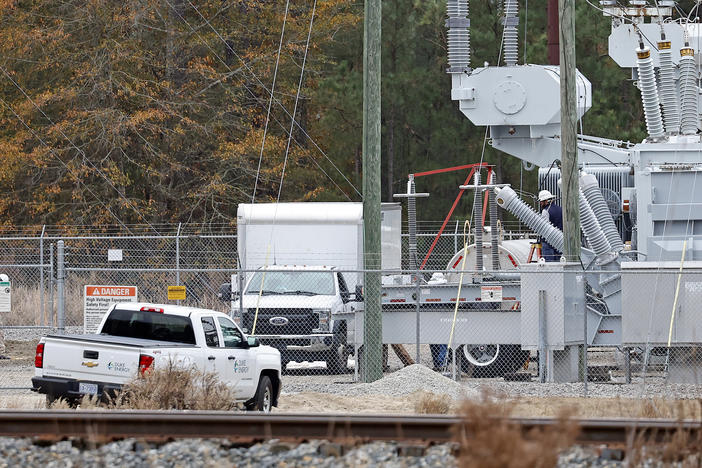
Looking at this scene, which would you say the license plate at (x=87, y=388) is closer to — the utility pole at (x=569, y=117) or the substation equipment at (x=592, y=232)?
the substation equipment at (x=592, y=232)

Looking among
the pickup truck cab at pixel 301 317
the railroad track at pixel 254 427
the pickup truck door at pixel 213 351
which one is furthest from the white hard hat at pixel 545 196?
the railroad track at pixel 254 427

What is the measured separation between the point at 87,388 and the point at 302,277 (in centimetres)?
836

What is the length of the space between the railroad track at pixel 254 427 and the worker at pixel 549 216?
12.3 meters

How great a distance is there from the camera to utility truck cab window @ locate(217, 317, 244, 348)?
49.4ft

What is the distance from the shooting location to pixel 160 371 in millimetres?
13031

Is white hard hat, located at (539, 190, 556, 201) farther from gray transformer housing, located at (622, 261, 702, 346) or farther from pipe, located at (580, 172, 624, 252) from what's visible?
gray transformer housing, located at (622, 261, 702, 346)

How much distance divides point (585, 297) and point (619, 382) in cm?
187

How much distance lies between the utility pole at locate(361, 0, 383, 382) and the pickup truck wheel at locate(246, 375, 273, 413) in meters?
3.03

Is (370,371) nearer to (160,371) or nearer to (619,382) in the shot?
(619,382)

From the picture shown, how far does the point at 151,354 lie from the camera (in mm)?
13477

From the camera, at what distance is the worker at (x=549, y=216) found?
21969 millimetres

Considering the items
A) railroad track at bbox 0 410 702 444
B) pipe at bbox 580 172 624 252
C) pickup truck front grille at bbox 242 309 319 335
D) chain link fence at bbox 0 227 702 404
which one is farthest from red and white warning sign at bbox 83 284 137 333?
railroad track at bbox 0 410 702 444

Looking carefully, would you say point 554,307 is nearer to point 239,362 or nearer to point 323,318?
point 323,318

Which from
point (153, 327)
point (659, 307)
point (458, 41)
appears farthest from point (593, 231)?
point (153, 327)
